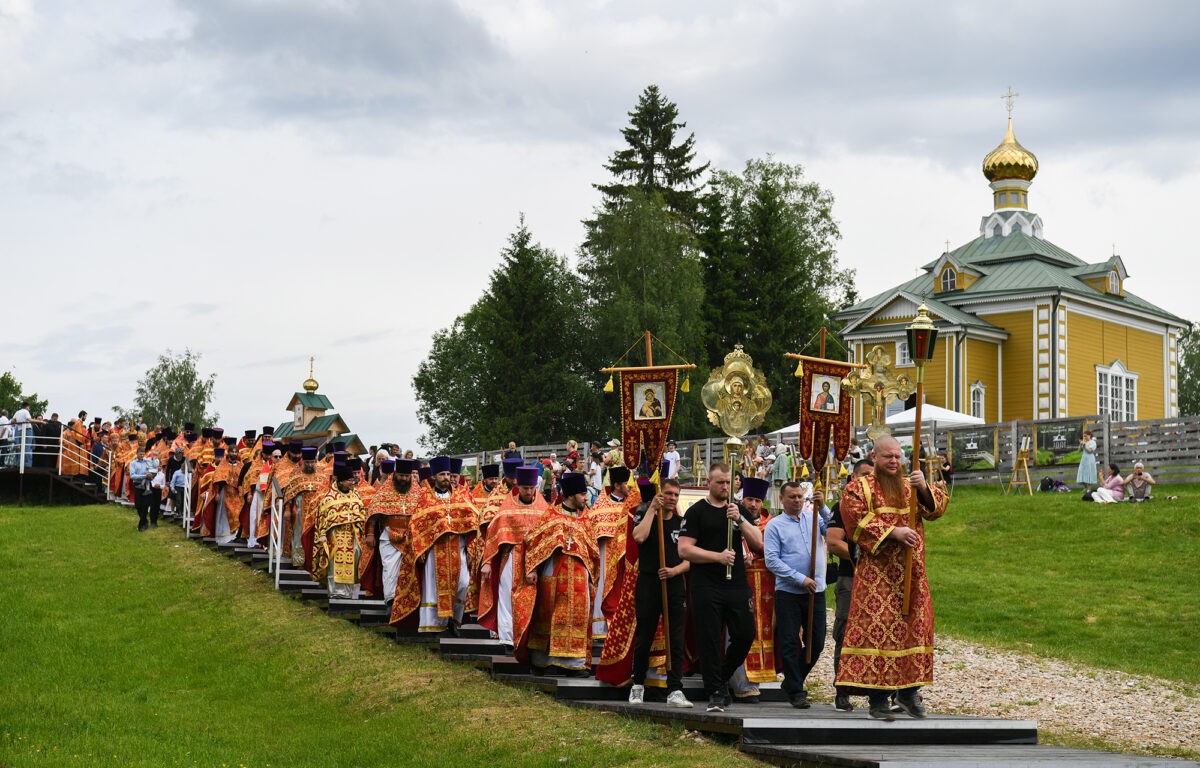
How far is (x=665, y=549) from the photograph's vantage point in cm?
1144

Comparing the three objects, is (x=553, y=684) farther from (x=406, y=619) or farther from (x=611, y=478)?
(x=406, y=619)

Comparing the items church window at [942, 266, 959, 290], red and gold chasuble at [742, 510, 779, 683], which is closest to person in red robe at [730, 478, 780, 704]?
red and gold chasuble at [742, 510, 779, 683]

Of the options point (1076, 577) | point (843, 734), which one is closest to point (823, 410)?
point (843, 734)

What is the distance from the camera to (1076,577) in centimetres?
2253

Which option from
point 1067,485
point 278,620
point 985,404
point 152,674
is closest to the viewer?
point 152,674

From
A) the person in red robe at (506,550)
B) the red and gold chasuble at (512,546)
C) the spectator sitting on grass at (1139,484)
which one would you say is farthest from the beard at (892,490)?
the spectator sitting on grass at (1139,484)

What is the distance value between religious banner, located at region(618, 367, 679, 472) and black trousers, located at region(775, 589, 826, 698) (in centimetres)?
187

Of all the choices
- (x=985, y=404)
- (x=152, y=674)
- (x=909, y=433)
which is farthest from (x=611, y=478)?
(x=985, y=404)

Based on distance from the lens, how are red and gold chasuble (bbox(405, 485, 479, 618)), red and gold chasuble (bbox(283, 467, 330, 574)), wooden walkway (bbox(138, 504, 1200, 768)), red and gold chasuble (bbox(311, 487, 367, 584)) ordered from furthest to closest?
red and gold chasuble (bbox(283, 467, 330, 574)), red and gold chasuble (bbox(311, 487, 367, 584)), red and gold chasuble (bbox(405, 485, 479, 618)), wooden walkway (bbox(138, 504, 1200, 768))

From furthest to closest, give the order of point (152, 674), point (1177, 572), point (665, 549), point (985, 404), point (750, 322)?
point (750, 322), point (985, 404), point (1177, 572), point (152, 674), point (665, 549)

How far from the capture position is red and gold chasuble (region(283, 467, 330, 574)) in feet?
65.4

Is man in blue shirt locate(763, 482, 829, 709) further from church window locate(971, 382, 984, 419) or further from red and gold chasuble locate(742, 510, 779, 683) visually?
church window locate(971, 382, 984, 419)

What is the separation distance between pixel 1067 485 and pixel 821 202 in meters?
32.6

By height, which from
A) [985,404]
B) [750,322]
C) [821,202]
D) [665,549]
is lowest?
[665,549]
